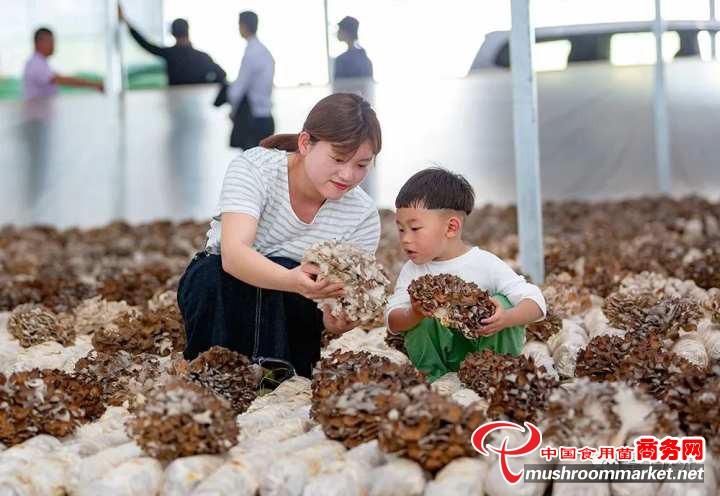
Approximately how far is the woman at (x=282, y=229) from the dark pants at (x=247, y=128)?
5.30m

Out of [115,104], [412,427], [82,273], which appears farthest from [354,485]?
[115,104]

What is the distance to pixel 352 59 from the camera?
10.7 metres

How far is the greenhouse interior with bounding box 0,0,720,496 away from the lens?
8.71 ft

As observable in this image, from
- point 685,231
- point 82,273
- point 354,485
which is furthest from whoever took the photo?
point 685,231

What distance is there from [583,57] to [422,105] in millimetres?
1695

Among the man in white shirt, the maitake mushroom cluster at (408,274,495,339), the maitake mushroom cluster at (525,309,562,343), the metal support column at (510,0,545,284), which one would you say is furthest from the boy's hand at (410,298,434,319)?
the man in white shirt

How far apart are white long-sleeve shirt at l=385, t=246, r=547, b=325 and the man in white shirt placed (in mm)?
5545

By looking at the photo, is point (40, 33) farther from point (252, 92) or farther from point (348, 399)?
point (348, 399)

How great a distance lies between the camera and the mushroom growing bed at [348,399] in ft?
8.58

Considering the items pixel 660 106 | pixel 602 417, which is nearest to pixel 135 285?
pixel 602 417

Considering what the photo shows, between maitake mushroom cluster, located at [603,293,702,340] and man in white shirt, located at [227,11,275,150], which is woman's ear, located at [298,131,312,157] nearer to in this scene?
maitake mushroom cluster, located at [603,293,702,340]

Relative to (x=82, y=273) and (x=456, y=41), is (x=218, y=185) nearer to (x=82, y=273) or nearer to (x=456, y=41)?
(x=456, y=41)

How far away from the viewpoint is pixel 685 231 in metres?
7.77

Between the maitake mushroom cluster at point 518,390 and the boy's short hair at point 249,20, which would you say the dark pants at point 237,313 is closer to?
the maitake mushroom cluster at point 518,390
